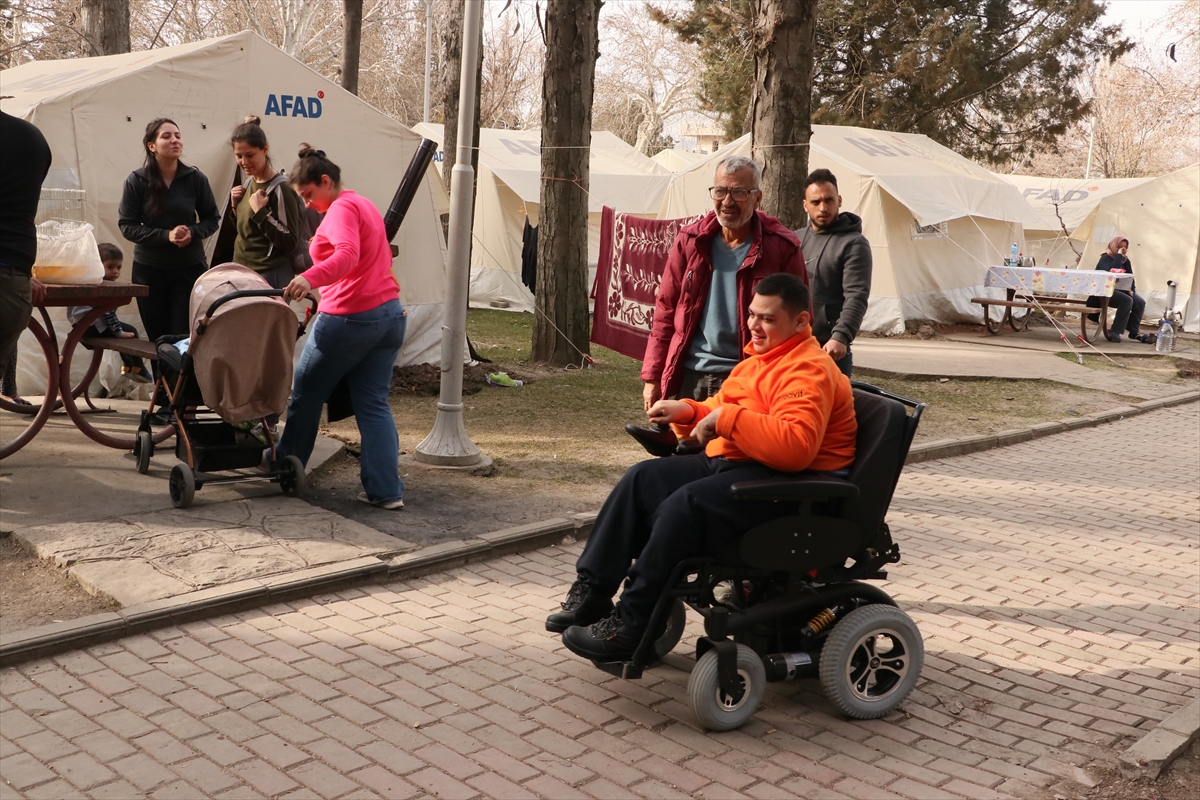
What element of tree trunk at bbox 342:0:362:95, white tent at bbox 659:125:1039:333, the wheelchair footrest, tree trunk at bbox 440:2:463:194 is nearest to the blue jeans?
the wheelchair footrest

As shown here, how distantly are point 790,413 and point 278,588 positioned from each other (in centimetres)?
242

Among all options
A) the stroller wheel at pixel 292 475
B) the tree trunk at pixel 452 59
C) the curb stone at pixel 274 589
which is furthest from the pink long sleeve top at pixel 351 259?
the tree trunk at pixel 452 59

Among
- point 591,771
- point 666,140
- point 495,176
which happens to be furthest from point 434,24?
point 591,771

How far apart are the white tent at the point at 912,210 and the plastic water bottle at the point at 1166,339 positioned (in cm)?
322

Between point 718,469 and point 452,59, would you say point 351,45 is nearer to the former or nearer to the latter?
point 452,59

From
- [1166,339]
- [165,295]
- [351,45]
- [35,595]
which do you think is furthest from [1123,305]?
[35,595]

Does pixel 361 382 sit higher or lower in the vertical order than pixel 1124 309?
lower

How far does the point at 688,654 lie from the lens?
452 cm

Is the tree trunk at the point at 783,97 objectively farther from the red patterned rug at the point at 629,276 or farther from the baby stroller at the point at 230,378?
the baby stroller at the point at 230,378

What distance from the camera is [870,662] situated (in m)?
4.04

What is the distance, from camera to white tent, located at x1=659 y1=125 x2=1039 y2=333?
18609 millimetres

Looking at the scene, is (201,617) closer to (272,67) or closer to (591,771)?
(591,771)

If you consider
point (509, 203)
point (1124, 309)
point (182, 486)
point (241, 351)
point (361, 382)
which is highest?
point (509, 203)

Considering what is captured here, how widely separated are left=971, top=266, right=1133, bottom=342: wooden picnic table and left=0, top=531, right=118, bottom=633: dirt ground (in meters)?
16.6
